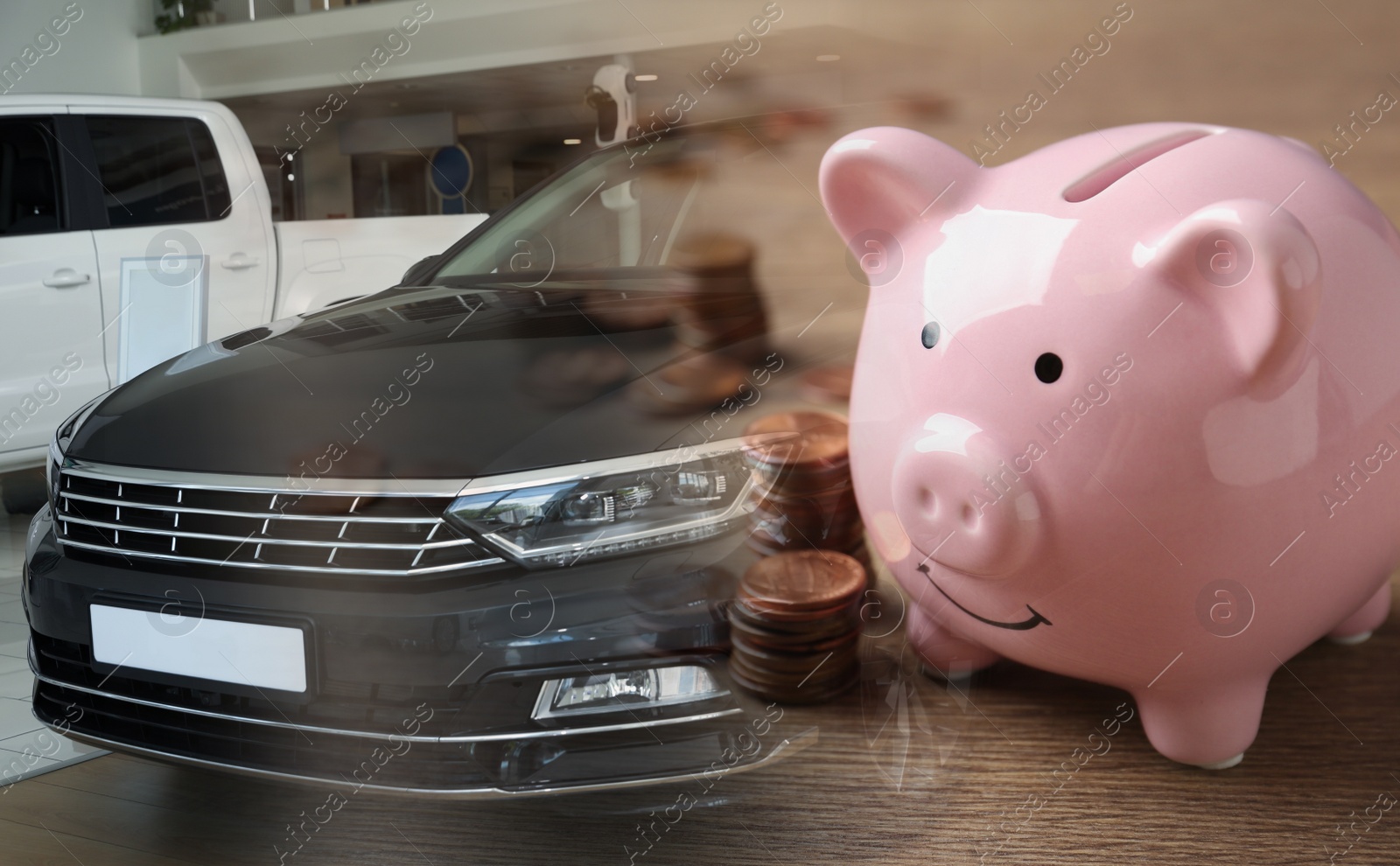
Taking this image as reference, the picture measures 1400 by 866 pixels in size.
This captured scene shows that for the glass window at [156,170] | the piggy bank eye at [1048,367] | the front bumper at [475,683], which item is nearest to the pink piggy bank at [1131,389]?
the piggy bank eye at [1048,367]

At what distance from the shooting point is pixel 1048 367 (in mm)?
738

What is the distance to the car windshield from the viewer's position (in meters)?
1.11

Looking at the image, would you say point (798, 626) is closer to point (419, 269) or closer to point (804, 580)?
point (804, 580)

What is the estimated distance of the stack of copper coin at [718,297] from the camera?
3.21ft

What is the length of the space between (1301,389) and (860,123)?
516 mm

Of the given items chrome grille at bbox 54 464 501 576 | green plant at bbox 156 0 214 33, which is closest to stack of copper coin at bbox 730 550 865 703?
chrome grille at bbox 54 464 501 576

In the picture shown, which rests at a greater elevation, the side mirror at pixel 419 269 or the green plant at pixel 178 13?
the green plant at pixel 178 13

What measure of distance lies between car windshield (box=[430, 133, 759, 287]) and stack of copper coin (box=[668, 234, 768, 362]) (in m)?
0.02

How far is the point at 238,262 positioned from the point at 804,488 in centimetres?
80

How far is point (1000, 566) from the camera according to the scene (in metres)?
0.78

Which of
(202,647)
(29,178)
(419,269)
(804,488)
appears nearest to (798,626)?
(804,488)

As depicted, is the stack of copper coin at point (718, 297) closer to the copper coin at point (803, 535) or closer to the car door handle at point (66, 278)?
the copper coin at point (803, 535)

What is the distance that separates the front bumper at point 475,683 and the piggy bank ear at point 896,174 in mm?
352

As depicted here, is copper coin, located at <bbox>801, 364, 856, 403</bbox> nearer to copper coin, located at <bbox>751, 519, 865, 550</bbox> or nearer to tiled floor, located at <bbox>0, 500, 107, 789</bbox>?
copper coin, located at <bbox>751, 519, 865, 550</bbox>
